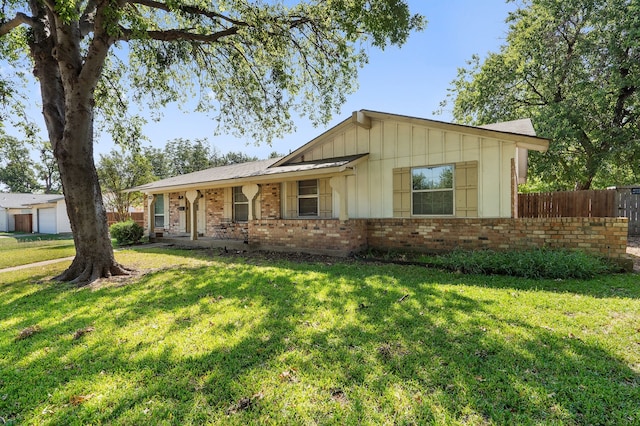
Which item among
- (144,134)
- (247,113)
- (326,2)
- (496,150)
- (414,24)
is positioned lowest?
(496,150)

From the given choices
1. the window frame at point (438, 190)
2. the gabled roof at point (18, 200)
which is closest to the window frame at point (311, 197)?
the window frame at point (438, 190)

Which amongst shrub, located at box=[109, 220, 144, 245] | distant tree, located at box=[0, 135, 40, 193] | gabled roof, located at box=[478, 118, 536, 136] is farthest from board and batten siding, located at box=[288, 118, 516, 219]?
distant tree, located at box=[0, 135, 40, 193]

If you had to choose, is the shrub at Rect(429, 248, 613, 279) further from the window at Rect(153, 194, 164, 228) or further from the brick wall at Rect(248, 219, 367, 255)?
the window at Rect(153, 194, 164, 228)

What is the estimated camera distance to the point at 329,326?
379cm

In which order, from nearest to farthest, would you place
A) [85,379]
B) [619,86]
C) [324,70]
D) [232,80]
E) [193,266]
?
[85,379], [193,266], [324,70], [232,80], [619,86]

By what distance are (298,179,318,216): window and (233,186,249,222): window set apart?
305 cm

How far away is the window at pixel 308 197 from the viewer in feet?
33.9

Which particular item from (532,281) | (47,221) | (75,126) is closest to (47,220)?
(47,221)

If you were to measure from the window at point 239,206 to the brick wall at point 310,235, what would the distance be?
2.06 metres

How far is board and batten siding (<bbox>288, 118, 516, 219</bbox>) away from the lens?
738 centimetres

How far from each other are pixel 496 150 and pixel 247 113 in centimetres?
871

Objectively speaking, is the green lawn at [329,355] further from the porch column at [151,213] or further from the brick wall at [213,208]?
the porch column at [151,213]

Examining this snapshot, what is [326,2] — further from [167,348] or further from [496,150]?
[167,348]

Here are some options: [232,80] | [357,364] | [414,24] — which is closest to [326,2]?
[414,24]
